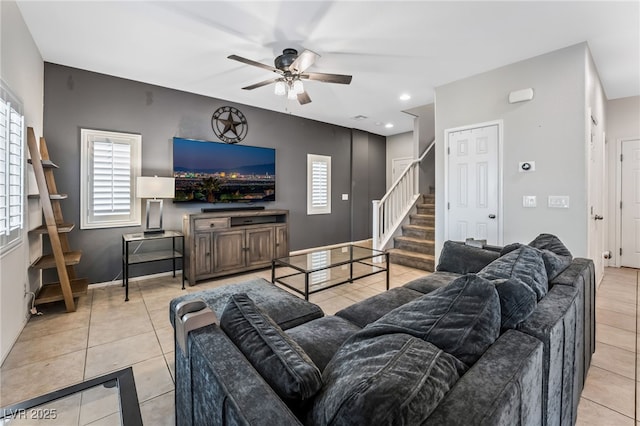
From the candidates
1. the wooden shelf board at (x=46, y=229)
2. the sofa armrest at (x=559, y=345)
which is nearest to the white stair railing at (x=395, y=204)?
the sofa armrest at (x=559, y=345)

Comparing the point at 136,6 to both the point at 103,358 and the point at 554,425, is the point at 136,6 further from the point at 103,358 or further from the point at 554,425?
the point at 554,425

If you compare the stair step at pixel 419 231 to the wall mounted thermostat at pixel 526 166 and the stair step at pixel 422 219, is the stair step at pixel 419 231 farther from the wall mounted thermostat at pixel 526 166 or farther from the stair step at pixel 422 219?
the wall mounted thermostat at pixel 526 166

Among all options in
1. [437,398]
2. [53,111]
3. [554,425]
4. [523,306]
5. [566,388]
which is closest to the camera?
[437,398]

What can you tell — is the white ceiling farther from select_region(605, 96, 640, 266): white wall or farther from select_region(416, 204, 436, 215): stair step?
select_region(416, 204, 436, 215): stair step

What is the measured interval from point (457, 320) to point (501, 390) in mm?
232

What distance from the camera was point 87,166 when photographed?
3.69 m

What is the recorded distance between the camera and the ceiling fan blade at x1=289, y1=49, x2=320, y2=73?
2795mm

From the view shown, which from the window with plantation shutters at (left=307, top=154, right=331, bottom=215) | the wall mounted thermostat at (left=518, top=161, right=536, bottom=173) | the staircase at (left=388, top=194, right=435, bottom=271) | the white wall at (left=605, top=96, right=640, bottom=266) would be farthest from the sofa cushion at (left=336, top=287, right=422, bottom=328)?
the white wall at (left=605, top=96, right=640, bottom=266)

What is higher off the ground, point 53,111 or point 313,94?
point 313,94

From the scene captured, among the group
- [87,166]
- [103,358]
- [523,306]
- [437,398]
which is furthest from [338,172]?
[437,398]

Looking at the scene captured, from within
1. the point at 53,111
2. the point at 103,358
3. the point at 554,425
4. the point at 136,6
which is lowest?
the point at 103,358

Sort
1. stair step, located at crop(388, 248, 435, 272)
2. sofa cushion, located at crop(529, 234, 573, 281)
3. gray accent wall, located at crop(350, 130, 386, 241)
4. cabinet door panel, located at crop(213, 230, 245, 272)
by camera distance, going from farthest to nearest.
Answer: gray accent wall, located at crop(350, 130, 386, 241)
stair step, located at crop(388, 248, 435, 272)
cabinet door panel, located at crop(213, 230, 245, 272)
sofa cushion, located at crop(529, 234, 573, 281)

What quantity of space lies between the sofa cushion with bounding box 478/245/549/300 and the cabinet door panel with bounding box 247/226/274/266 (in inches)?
138

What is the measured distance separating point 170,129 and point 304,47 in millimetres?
2415
